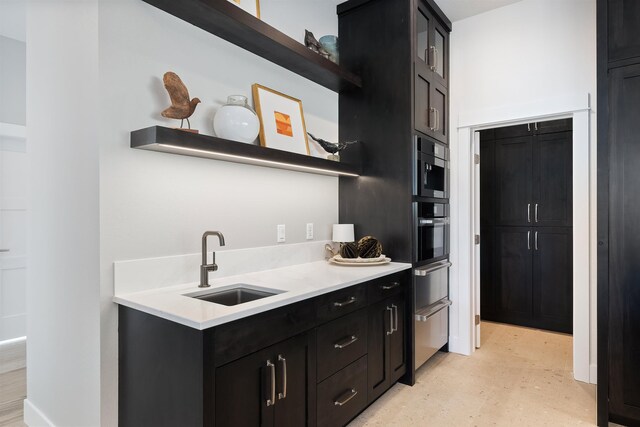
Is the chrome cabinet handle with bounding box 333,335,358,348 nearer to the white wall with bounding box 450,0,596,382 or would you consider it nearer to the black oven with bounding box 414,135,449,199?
the black oven with bounding box 414,135,449,199

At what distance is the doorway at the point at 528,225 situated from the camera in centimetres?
377

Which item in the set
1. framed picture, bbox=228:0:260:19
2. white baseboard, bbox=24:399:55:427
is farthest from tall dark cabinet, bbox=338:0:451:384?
white baseboard, bbox=24:399:55:427

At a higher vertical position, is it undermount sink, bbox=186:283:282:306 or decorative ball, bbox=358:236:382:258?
decorative ball, bbox=358:236:382:258

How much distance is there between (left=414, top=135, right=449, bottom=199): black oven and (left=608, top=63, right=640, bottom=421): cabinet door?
1.13m

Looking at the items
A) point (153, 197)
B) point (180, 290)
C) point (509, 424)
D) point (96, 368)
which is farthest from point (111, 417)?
point (509, 424)

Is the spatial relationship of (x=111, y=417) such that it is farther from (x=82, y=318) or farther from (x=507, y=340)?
(x=507, y=340)

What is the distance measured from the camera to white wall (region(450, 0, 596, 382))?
2779 millimetres

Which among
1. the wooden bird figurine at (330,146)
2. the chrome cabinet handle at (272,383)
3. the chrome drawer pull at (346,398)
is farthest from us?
the wooden bird figurine at (330,146)

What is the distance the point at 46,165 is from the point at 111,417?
134 cm

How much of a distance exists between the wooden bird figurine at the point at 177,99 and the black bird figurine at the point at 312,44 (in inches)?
44.1

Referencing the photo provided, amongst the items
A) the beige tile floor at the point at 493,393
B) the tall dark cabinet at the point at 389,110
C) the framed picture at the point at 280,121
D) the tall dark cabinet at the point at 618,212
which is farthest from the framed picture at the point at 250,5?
the beige tile floor at the point at 493,393

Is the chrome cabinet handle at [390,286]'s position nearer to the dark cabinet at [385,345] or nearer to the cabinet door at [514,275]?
the dark cabinet at [385,345]

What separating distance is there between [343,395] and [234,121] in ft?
5.22

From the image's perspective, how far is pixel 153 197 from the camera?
1.82m
